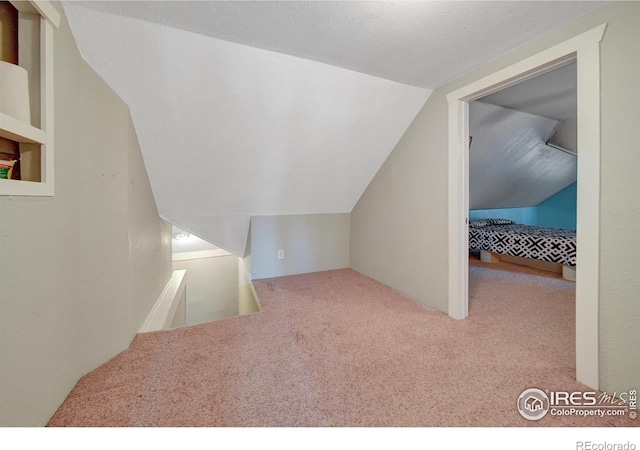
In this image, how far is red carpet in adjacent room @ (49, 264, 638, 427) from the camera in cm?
96

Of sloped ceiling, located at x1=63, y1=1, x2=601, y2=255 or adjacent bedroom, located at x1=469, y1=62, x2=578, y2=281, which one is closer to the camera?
sloped ceiling, located at x1=63, y1=1, x2=601, y2=255

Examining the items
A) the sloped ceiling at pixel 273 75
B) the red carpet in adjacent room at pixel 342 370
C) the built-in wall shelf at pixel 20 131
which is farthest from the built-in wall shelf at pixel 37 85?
the red carpet in adjacent room at pixel 342 370

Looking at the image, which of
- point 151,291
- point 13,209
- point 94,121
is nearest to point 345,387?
point 13,209

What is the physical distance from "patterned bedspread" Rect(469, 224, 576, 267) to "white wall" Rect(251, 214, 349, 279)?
2056mm

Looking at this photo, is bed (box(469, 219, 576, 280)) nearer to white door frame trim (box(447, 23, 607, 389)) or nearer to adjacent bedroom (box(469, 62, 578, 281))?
adjacent bedroom (box(469, 62, 578, 281))

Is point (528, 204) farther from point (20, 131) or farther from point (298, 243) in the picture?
point (20, 131)

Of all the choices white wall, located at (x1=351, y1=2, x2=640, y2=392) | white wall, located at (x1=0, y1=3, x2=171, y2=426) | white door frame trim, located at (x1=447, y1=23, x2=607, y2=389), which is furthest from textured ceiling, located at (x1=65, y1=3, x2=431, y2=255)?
white door frame trim, located at (x1=447, y1=23, x2=607, y2=389)

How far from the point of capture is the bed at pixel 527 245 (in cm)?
268

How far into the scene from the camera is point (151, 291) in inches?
76.0

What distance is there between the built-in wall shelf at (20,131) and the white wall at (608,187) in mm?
2123

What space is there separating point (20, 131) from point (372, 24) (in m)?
1.46

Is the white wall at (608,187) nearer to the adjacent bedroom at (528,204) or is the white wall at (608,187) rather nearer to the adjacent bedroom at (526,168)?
the adjacent bedroom at (528,204)
